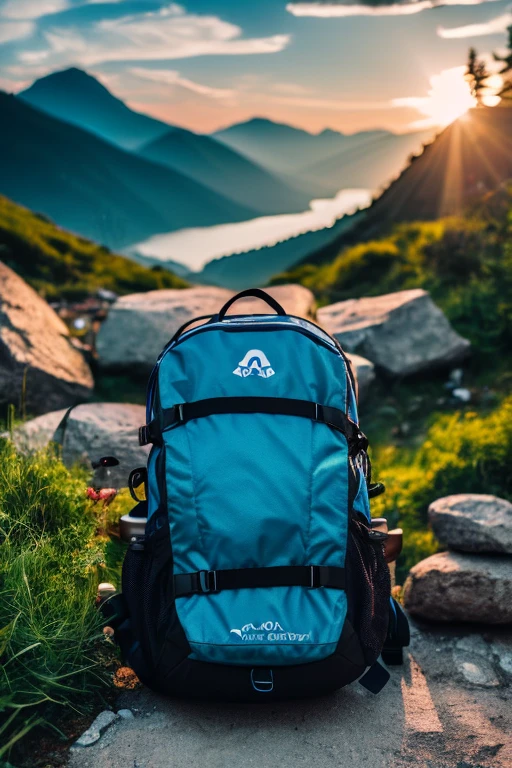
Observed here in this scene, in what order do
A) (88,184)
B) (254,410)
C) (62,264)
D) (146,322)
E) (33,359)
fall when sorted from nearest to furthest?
(254,410) < (33,359) < (146,322) < (62,264) < (88,184)

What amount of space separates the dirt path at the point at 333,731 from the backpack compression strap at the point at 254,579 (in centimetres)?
55

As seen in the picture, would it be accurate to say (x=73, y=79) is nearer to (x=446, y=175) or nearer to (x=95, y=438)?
(x=446, y=175)

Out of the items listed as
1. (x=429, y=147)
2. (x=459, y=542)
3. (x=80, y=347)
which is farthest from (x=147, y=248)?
(x=459, y=542)

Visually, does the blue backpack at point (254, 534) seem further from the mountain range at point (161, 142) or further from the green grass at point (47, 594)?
the mountain range at point (161, 142)

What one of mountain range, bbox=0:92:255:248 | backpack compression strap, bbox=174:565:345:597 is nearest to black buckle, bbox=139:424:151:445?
backpack compression strap, bbox=174:565:345:597

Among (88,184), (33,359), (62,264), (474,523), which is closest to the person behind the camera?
(474,523)

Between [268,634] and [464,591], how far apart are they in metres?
1.47

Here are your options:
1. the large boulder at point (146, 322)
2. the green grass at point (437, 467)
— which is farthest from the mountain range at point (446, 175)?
the green grass at point (437, 467)

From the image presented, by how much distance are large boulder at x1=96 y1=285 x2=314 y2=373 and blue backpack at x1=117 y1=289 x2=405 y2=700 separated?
4194 mm

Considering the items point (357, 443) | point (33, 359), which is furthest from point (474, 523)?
point (33, 359)

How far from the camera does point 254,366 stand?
122 inches

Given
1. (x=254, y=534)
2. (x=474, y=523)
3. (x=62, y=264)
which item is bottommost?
(x=474, y=523)

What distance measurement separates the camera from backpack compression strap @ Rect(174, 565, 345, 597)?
2848 millimetres

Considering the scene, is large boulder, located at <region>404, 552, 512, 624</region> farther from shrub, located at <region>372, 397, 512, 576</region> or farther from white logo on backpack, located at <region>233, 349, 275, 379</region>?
white logo on backpack, located at <region>233, 349, 275, 379</region>
